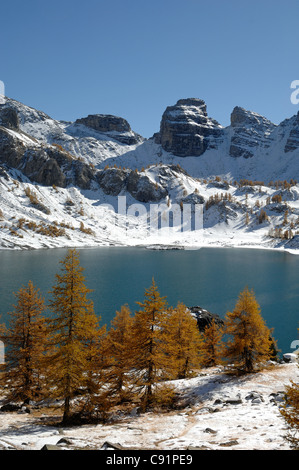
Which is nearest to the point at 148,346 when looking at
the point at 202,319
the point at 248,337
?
the point at 248,337

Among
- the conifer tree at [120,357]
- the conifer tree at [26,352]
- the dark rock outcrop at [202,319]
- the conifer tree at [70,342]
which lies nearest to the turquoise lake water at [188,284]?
the dark rock outcrop at [202,319]

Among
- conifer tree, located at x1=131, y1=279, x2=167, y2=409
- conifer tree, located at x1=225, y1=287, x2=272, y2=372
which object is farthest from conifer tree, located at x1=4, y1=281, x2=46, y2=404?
conifer tree, located at x1=225, y1=287, x2=272, y2=372

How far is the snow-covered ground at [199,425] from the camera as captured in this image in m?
14.3

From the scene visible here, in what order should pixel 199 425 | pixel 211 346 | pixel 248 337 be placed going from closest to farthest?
pixel 199 425, pixel 248 337, pixel 211 346

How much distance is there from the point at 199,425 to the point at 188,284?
69965 mm

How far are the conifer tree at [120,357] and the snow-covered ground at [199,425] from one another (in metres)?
3.80

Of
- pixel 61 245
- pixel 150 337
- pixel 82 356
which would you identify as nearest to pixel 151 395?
pixel 150 337

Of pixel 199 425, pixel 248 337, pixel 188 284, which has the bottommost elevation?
pixel 188 284

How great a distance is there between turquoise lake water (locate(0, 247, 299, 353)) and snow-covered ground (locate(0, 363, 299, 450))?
2321 centimetres

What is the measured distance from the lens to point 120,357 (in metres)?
25.7

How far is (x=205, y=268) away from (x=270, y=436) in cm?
10557

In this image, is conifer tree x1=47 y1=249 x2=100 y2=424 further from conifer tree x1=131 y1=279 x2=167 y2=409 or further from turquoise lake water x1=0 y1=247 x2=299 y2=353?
turquoise lake water x1=0 y1=247 x2=299 y2=353

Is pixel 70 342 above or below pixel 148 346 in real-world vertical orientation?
above

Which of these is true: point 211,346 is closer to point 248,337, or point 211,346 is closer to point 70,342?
point 248,337
